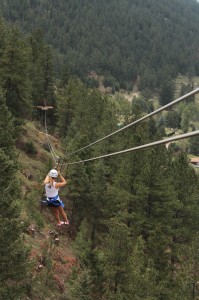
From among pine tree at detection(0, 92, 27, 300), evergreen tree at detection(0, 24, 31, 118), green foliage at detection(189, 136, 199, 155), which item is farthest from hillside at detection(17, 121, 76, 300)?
green foliage at detection(189, 136, 199, 155)

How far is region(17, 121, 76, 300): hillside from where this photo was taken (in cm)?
2570

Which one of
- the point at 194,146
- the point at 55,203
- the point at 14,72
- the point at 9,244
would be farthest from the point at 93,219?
the point at 194,146

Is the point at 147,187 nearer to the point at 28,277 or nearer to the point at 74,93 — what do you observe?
the point at 28,277

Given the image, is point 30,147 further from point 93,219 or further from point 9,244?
point 9,244

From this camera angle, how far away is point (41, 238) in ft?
110

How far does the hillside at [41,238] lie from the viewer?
84.3ft

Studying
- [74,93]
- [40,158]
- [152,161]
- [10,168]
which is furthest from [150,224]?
[74,93]

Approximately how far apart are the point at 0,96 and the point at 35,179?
1333cm

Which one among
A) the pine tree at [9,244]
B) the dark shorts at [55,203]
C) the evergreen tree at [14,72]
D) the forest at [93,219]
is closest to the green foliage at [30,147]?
the forest at [93,219]

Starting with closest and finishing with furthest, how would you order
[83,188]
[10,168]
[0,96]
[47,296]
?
[10,168], [47,296], [0,96], [83,188]

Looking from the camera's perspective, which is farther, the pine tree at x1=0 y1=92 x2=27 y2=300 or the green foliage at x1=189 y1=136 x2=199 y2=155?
the green foliage at x1=189 y1=136 x2=199 y2=155

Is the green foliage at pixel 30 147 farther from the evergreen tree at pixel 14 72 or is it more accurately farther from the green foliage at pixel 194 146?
the green foliage at pixel 194 146

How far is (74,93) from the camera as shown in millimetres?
57875

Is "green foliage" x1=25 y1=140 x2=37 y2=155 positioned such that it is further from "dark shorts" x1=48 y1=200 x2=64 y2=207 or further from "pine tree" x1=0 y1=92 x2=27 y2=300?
"dark shorts" x1=48 y1=200 x2=64 y2=207
